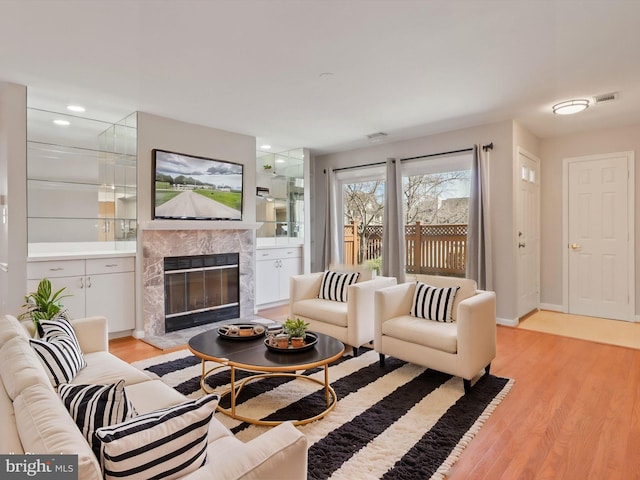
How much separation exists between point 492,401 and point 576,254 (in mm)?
3734

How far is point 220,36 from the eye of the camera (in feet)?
8.61

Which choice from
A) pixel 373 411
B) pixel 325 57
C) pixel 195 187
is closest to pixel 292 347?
pixel 373 411

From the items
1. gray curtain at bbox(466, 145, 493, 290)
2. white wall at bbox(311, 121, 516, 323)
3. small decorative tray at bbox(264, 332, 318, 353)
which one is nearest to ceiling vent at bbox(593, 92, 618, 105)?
white wall at bbox(311, 121, 516, 323)

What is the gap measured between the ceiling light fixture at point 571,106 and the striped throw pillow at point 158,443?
447 centimetres

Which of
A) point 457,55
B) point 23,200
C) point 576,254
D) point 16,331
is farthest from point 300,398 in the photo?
point 576,254

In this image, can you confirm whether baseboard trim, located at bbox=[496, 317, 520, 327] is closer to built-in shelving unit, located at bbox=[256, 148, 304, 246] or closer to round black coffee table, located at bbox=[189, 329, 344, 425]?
round black coffee table, located at bbox=[189, 329, 344, 425]

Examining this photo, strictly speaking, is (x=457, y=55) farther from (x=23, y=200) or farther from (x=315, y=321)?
(x=23, y=200)

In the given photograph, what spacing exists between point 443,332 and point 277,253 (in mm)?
3511

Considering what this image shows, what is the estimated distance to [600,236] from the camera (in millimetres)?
5141

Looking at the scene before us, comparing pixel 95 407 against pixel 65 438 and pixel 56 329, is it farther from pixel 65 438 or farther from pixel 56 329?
pixel 56 329

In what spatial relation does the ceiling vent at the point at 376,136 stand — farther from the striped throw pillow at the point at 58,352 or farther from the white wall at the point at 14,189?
the striped throw pillow at the point at 58,352

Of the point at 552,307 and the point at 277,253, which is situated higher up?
the point at 277,253

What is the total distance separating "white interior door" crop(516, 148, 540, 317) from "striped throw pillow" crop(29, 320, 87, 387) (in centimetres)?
479

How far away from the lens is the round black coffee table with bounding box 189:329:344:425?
232 cm
